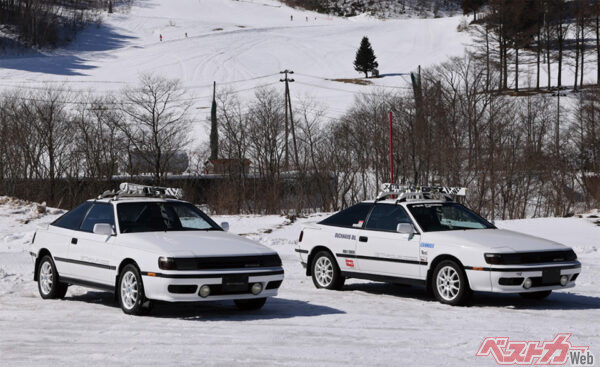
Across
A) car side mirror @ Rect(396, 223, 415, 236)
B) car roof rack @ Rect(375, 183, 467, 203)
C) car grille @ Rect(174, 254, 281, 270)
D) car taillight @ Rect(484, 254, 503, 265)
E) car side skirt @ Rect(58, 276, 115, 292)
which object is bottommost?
car side skirt @ Rect(58, 276, 115, 292)

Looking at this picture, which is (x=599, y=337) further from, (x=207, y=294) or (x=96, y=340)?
(x=96, y=340)

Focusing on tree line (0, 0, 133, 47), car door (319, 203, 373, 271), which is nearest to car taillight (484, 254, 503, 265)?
car door (319, 203, 373, 271)

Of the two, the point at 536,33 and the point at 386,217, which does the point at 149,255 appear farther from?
the point at 536,33

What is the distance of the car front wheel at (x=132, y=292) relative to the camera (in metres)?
10.3

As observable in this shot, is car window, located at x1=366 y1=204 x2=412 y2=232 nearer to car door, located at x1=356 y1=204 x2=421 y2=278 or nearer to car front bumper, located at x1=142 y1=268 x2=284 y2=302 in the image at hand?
car door, located at x1=356 y1=204 x2=421 y2=278

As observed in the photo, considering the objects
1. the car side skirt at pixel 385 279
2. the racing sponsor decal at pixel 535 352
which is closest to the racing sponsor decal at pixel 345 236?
the car side skirt at pixel 385 279

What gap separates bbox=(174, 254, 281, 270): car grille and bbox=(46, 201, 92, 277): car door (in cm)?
242

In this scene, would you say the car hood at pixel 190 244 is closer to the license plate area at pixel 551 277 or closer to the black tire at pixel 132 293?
the black tire at pixel 132 293

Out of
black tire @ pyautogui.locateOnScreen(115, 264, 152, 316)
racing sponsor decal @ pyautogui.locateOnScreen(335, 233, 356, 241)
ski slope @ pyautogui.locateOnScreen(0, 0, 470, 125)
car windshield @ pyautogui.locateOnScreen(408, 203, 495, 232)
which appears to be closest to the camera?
black tire @ pyautogui.locateOnScreen(115, 264, 152, 316)

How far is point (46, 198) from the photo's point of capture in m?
49.0

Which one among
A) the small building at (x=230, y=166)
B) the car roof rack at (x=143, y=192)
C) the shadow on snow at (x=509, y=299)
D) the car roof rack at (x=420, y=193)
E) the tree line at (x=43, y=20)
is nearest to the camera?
the shadow on snow at (x=509, y=299)

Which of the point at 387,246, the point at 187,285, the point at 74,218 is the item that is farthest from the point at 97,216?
the point at 387,246

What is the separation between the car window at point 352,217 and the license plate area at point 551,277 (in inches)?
125

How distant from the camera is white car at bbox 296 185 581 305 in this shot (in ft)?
36.7
